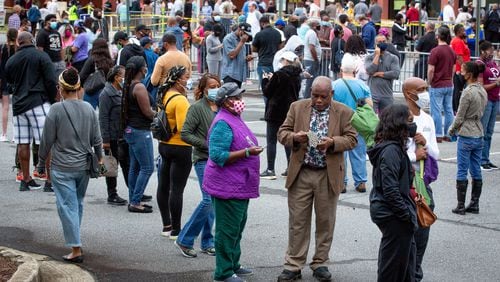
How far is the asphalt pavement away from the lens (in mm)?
8867

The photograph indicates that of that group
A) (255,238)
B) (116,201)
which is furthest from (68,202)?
(116,201)

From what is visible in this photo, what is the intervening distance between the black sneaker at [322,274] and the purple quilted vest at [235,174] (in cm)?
92

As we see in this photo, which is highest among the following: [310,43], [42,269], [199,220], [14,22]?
[14,22]

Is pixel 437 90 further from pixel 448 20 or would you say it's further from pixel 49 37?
pixel 448 20

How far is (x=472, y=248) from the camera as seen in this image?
384 inches

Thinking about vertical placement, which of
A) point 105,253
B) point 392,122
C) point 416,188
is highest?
point 392,122

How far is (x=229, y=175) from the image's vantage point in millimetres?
8102

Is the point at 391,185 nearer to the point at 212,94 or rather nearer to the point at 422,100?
the point at 422,100

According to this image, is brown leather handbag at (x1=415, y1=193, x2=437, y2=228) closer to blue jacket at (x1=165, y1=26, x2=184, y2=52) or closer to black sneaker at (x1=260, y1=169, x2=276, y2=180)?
black sneaker at (x1=260, y1=169, x2=276, y2=180)

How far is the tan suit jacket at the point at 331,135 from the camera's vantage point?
8.40 m

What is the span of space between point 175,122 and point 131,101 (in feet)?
4.54

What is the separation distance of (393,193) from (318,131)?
1501 millimetres

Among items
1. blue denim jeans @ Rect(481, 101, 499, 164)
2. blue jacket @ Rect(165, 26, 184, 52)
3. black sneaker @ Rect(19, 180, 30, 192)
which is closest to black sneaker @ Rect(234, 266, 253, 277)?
black sneaker @ Rect(19, 180, 30, 192)

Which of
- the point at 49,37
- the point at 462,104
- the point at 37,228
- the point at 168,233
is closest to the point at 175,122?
the point at 168,233
